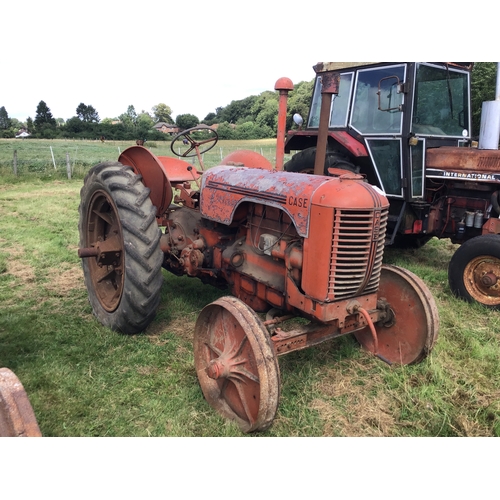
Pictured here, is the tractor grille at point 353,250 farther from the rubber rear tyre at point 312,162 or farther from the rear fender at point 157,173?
the rubber rear tyre at point 312,162

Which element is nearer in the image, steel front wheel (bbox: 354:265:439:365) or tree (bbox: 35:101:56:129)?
steel front wheel (bbox: 354:265:439:365)

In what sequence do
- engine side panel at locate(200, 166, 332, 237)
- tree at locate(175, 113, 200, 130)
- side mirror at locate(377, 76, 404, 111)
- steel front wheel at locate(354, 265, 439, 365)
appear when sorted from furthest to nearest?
tree at locate(175, 113, 200, 130) → side mirror at locate(377, 76, 404, 111) → steel front wheel at locate(354, 265, 439, 365) → engine side panel at locate(200, 166, 332, 237)

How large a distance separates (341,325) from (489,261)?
233 cm

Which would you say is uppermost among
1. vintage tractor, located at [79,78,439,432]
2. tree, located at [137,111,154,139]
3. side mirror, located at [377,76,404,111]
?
side mirror, located at [377,76,404,111]

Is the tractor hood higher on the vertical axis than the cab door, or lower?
lower

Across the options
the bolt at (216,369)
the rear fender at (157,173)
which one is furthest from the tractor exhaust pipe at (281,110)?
the bolt at (216,369)

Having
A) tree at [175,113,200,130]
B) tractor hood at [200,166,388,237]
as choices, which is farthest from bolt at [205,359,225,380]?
tree at [175,113,200,130]

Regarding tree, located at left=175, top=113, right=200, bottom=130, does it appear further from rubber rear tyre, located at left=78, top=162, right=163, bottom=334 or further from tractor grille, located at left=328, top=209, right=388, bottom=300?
tractor grille, located at left=328, top=209, right=388, bottom=300

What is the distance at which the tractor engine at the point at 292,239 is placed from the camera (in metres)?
2.39

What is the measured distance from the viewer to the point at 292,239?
2.70 meters

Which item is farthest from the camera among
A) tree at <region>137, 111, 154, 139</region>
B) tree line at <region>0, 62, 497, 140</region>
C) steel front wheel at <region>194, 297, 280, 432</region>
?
tree at <region>137, 111, 154, 139</region>

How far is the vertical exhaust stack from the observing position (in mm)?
4816

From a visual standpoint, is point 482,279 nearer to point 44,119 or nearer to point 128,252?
point 128,252

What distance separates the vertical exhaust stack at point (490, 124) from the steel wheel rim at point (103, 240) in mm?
4092
